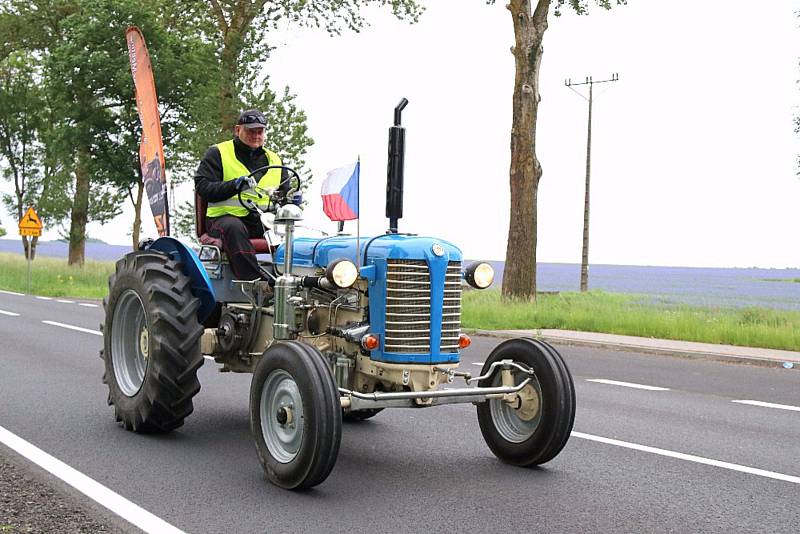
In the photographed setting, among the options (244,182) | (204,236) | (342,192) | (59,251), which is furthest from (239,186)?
(59,251)

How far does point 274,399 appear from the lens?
601cm

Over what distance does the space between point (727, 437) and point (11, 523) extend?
5.61 metres

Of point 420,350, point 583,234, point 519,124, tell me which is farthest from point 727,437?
point 583,234

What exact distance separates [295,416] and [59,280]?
3176 centimetres

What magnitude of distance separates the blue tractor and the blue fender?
0.01 m

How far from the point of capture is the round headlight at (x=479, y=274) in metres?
6.48

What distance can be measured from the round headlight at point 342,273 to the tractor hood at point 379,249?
0.19m

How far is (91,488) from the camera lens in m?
5.76

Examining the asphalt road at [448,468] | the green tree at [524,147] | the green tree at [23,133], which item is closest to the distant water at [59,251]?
the green tree at [23,133]

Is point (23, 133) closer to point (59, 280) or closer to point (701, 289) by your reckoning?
point (59, 280)

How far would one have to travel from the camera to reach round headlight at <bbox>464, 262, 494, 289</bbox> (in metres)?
6.48

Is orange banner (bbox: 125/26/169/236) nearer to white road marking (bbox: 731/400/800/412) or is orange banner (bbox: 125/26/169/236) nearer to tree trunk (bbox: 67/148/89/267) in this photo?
white road marking (bbox: 731/400/800/412)

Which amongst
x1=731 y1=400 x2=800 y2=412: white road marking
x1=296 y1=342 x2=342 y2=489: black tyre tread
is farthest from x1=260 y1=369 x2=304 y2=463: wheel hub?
x1=731 y1=400 x2=800 y2=412: white road marking

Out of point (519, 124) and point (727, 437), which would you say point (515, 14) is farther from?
point (727, 437)
